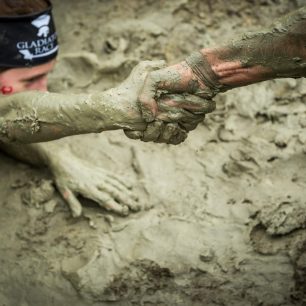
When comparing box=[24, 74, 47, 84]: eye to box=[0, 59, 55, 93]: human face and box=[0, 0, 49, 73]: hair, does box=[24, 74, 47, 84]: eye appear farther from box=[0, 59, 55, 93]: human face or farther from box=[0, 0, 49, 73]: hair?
box=[0, 0, 49, 73]: hair


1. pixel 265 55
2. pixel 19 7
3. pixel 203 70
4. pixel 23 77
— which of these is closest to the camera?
pixel 265 55

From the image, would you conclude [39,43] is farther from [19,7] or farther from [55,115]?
[55,115]

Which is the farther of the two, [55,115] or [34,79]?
[34,79]

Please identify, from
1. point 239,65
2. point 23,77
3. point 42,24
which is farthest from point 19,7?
point 239,65

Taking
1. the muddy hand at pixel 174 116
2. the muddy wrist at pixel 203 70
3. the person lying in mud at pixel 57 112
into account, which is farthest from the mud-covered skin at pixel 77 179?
the muddy wrist at pixel 203 70

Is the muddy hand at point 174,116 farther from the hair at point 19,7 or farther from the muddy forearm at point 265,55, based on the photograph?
the hair at point 19,7

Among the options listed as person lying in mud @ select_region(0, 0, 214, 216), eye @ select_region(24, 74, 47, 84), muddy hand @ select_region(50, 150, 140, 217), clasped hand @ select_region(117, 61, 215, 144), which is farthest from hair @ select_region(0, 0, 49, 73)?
clasped hand @ select_region(117, 61, 215, 144)

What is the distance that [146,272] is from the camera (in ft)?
6.55

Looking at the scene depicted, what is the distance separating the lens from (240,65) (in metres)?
1.58

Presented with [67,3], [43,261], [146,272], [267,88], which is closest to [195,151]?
[267,88]

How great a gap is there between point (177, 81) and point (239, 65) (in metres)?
0.20

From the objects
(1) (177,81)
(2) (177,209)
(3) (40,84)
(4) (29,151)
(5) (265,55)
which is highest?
(5) (265,55)

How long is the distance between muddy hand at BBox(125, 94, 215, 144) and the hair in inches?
32.1

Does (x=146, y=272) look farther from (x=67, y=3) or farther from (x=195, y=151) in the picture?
(x=67, y=3)
